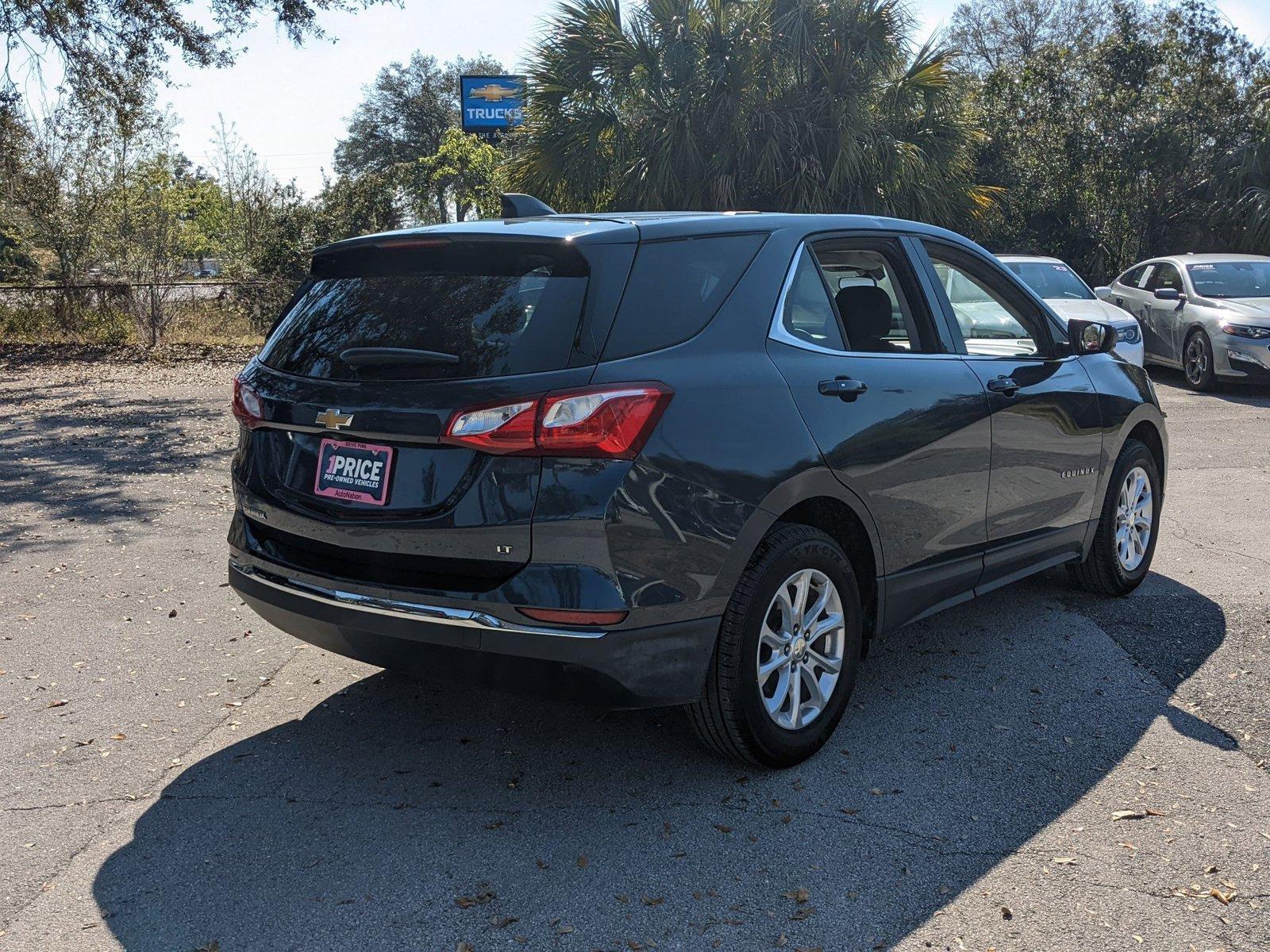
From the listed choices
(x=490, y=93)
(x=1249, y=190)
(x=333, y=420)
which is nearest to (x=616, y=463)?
(x=333, y=420)

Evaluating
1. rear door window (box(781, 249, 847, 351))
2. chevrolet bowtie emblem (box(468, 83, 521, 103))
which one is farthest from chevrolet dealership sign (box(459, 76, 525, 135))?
rear door window (box(781, 249, 847, 351))

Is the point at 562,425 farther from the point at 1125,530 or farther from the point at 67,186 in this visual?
the point at 67,186

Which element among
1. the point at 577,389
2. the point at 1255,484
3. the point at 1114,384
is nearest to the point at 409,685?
the point at 577,389

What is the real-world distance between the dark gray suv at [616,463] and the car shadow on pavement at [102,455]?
13.0 ft

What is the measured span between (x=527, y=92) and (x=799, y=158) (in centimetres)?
396

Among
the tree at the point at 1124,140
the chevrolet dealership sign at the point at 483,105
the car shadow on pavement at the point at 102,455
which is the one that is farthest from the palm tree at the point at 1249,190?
the chevrolet dealership sign at the point at 483,105

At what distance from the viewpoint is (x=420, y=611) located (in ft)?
11.3

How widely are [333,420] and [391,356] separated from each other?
0.86 feet

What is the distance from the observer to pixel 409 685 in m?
4.68

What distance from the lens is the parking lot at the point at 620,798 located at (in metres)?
3.04

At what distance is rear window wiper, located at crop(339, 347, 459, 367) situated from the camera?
350 cm

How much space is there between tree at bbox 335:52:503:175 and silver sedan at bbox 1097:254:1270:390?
5335 cm

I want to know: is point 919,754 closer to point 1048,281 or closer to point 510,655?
point 510,655

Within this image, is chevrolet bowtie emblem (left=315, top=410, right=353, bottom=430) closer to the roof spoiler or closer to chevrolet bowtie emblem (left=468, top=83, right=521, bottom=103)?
the roof spoiler
